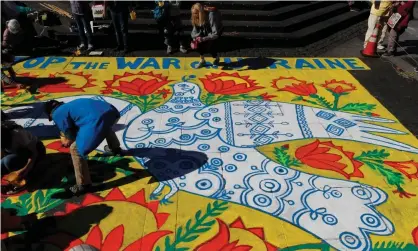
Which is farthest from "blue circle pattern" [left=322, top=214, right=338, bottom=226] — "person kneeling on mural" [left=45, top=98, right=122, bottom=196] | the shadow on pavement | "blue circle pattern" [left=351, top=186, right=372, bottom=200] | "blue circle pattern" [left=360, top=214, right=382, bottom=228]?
"person kneeling on mural" [left=45, top=98, right=122, bottom=196]

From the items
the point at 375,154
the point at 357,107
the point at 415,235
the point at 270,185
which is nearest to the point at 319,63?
the point at 357,107

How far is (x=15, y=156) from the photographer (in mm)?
Answer: 4176

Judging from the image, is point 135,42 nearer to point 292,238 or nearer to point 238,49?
point 238,49

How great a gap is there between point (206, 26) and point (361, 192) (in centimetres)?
455

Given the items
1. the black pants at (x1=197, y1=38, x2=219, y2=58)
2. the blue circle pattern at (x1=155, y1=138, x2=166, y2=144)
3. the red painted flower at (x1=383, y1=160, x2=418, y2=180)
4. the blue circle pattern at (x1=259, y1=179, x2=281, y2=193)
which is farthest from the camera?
the black pants at (x1=197, y1=38, x2=219, y2=58)

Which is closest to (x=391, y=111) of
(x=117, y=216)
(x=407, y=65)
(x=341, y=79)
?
(x=341, y=79)

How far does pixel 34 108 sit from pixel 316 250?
5124 mm

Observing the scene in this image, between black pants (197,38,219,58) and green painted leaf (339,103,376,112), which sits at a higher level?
black pants (197,38,219,58)

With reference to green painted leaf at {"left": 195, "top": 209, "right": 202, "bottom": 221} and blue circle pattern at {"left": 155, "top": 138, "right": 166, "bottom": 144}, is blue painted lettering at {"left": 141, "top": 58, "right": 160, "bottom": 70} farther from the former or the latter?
green painted leaf at {"left": 195, "top": 209, "right": 202, "bottom": 221}

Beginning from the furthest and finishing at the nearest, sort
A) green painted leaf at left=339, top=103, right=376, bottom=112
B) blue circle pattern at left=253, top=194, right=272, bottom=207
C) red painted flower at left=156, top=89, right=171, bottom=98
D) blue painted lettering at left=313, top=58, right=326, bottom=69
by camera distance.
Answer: blue painted lettering at left=313, top=58, right=326, bottom=69
red painted flower at left=156, top=89, right=171, bottom=98
green painted leaf at left=339, top=103, right=376, bottom=112
blue circle pattern at left=253, top=194, right=272, bottom=207

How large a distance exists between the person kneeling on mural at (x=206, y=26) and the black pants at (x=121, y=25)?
2089 millimetres

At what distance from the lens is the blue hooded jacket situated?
390 cm

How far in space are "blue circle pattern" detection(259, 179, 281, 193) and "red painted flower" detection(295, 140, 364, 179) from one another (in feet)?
2.15

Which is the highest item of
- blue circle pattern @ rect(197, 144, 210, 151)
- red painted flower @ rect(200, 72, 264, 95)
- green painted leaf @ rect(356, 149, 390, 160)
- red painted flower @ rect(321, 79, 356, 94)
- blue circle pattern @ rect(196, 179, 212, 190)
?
red painted flower @ rect(200, 72, 264, 95)
